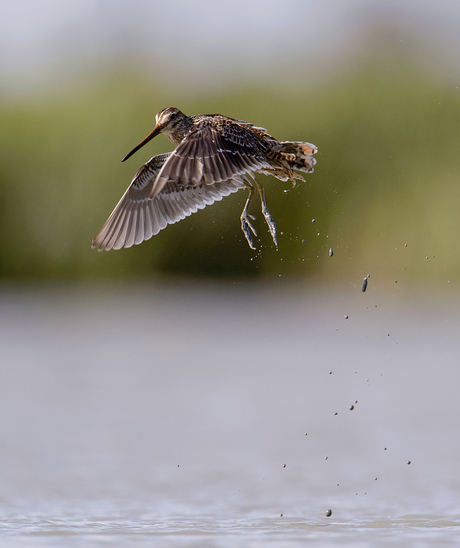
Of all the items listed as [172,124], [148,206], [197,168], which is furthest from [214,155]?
[148,206]

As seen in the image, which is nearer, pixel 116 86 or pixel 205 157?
pixel 205 157

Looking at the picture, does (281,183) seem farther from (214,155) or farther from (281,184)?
(214,155)

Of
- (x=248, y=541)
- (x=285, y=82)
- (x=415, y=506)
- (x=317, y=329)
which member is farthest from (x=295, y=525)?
(x=285, y=82)

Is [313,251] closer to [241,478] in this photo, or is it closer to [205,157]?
[241,478]

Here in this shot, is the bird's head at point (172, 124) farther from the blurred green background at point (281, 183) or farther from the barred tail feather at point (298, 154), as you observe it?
the blurred green background at point (281, 183)

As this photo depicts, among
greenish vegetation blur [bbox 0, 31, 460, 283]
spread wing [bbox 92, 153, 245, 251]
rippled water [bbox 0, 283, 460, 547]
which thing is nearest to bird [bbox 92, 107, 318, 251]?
spread wing [bbox 92, 153, 245, 251]
